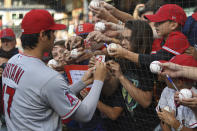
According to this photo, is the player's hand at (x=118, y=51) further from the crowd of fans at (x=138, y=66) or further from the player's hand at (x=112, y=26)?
the player's hand at (x=112, y=26)

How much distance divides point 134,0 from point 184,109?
171 centimetres

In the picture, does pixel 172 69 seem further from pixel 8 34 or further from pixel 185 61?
pixel 8 34

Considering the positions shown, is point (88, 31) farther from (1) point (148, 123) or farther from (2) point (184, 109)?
(2) point (184, 109)

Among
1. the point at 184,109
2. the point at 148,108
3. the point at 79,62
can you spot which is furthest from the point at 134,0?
the point at 184,109

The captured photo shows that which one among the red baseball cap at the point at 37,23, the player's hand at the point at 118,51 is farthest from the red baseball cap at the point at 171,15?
the red baseball cap at the point at 37,23

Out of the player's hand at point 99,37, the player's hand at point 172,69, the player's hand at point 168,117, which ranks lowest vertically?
the player's hand at point 168,117

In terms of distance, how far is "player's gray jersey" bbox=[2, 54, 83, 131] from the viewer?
144 cm

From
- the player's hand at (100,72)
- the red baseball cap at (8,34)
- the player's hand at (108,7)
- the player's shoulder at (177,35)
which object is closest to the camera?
the player's hand at (100,72)

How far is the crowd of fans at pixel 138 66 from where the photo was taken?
5.39ft

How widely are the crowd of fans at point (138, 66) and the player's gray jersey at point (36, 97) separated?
38cm

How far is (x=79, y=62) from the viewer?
2.29 meters

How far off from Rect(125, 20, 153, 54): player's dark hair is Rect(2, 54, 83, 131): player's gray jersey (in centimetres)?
81

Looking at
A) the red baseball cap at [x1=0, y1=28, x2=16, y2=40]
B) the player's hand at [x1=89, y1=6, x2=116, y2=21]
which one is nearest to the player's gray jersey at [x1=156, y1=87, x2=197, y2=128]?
the player's hand at [x1=89, y1=6, x2=116, y2=21]

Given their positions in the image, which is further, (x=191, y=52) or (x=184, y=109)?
(x=191, y=52)
